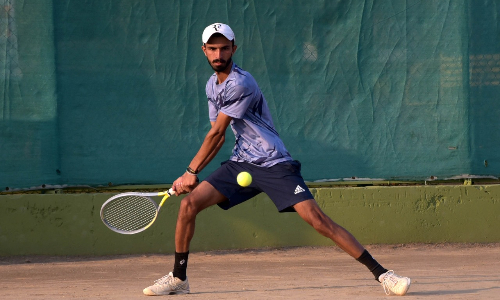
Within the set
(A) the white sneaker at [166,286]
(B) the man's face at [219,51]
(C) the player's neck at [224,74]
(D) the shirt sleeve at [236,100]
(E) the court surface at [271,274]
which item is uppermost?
(B) the man's face at [219,51]

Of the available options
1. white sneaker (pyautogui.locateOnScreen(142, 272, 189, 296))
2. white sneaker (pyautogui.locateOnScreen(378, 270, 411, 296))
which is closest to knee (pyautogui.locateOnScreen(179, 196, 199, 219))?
white sneaker (pyautogui.locateOnScreen(142, 272, 189, 296))

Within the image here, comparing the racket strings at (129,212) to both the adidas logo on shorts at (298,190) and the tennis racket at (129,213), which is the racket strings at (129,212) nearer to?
the tennis racket at (129,213)

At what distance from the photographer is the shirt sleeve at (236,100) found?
430cm

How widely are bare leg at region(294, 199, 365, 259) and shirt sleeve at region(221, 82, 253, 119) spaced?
0.64 metres

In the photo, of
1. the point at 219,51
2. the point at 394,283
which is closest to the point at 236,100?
the point at 219,51

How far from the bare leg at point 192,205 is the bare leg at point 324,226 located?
509 millimetres

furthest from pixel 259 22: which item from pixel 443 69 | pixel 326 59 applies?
pixel 443 69

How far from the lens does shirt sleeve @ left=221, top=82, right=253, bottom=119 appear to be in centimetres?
430

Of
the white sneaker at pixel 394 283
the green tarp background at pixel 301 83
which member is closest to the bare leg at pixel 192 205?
the white sneaker at pixel 394 283

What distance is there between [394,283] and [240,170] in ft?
3.70

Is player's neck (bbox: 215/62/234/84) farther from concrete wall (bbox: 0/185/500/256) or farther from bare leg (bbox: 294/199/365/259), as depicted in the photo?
concrete wall (bbox: 0/185/500/256)

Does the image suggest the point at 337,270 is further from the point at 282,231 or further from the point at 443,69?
the point at 443,69

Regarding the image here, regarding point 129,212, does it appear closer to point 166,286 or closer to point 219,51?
point 166,286

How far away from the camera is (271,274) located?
219 inches
